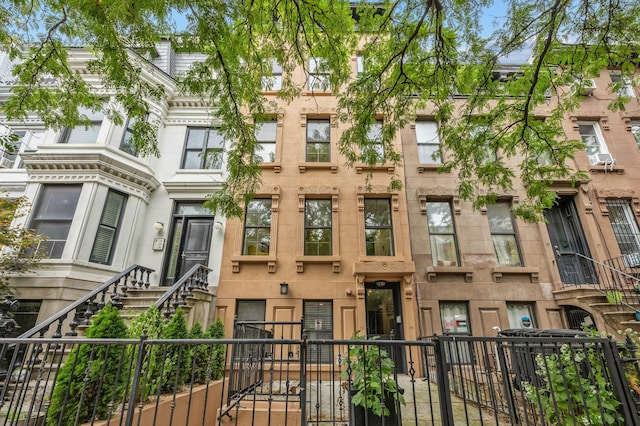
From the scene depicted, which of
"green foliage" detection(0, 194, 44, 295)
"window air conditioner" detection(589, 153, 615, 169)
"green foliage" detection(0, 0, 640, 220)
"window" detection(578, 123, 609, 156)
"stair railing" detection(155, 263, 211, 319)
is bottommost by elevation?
"stair railing" detection(155, 263, 211, 319)

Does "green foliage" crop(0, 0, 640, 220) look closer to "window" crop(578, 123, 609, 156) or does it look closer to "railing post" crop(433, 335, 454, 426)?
"railing post" crop(433, 335, 454, 426)

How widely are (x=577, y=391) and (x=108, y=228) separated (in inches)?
421

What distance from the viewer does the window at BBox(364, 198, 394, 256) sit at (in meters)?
8.32

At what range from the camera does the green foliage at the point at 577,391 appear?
299 centimetres

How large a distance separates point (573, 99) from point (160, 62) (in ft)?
43.0

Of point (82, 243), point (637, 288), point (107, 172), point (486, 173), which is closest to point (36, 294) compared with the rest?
point (82, 243)

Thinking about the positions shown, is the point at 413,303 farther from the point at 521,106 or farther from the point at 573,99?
the point at 573,99

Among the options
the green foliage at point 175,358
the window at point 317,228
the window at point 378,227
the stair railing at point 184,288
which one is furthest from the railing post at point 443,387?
the window at point 317,228

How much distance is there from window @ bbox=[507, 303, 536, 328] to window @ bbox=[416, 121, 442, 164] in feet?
16.1

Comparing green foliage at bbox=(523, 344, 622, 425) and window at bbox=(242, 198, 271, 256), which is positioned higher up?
window at bbox=(242, 198, 271, 256)

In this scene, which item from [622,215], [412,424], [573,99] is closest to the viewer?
[412,424]

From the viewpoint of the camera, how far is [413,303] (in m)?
7.59

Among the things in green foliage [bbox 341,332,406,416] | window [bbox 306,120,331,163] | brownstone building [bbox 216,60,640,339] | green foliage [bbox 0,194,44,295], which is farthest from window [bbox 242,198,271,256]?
green foliage [bbox 341,332,406,416]

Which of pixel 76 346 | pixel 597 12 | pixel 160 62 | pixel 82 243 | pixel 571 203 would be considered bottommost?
pixel 76 346
